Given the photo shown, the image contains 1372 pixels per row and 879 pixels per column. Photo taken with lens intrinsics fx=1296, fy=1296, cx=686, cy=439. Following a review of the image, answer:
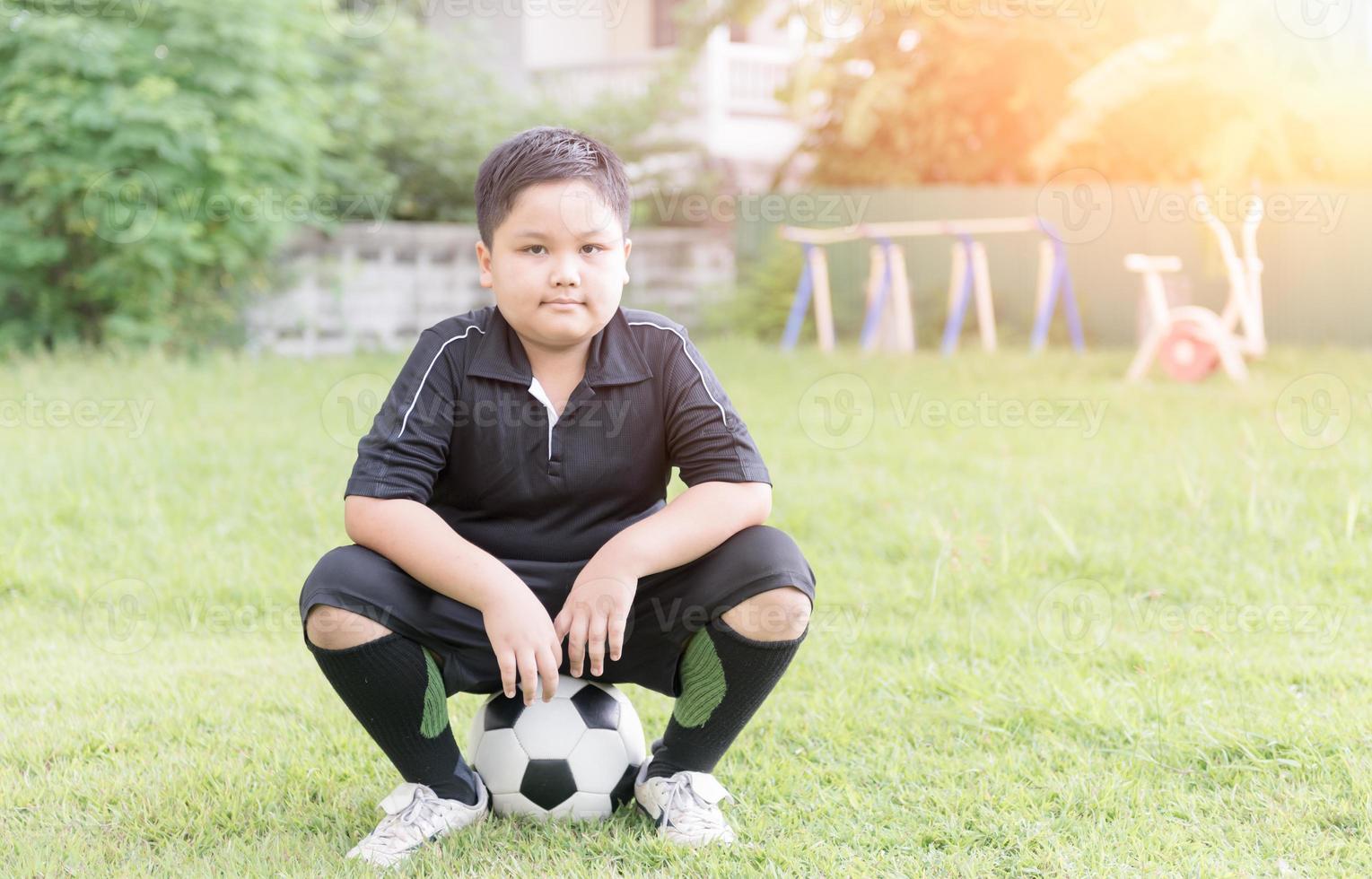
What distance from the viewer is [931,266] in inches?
474

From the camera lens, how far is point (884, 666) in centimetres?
318

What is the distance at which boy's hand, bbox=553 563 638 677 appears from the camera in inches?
81.0

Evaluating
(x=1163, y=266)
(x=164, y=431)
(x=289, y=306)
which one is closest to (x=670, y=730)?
(x=164, y=431)

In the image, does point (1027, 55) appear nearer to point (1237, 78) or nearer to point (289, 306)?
point (1237, 78)

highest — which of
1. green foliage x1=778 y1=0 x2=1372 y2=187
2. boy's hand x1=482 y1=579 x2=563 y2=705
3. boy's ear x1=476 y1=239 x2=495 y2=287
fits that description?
green foliage x1=778 y1=0 x2=1372 y2=187

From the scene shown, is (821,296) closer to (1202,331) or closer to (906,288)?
(906,288)

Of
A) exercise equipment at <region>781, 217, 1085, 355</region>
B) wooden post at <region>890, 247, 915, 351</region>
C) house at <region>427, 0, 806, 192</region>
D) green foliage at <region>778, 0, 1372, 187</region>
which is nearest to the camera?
exercise equipment at <region>781, 217, 1085, 355</region>

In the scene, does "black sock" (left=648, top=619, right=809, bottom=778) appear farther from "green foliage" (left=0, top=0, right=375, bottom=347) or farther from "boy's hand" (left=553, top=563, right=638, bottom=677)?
"green foliage" (left=0, top=0, right=375, bottom=347)

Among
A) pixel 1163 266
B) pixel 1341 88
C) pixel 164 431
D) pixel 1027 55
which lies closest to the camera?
pixel 164 431

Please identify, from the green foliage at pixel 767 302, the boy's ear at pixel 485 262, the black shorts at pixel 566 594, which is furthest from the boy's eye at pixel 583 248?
the green foliage at pixel 767 302

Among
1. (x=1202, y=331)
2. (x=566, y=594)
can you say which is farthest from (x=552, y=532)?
(x=1202, y=331)

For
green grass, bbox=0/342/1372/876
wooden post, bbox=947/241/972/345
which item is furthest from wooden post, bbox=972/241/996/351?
green grass, bbox=0/342/1372/876

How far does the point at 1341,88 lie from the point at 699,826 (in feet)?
23.2

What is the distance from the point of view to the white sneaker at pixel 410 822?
6.92 feet
